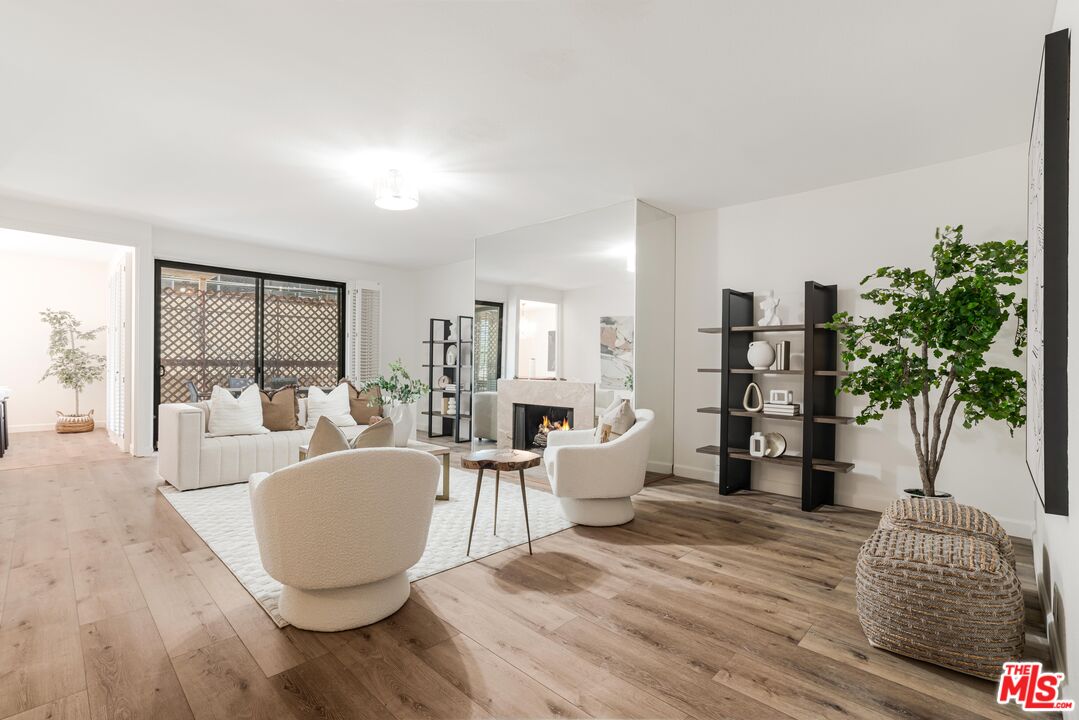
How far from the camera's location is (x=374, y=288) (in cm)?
805

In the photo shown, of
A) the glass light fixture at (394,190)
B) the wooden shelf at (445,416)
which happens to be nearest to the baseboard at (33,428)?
the wooden shelf at (445,416)

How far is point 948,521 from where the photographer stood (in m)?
2.36

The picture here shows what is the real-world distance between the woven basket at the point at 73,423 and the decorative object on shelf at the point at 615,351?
24.7 ft

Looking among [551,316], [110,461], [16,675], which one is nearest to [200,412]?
[110,461]

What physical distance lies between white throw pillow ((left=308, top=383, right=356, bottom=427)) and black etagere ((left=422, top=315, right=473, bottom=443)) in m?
1.72

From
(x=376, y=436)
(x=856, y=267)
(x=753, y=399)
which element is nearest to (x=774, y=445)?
(x=753, y=399)

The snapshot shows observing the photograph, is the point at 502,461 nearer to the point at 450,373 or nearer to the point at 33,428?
the point at 450,373

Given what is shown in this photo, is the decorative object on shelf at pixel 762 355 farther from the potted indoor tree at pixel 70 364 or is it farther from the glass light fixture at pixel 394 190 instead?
the potted indoor tree at pixel 70 364

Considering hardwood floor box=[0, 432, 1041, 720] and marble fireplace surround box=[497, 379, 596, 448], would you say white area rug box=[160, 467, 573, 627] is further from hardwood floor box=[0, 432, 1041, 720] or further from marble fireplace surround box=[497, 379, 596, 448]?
marble fireplace surround box=[497, 379, 596, 448]

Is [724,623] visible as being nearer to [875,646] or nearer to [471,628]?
[875,646]

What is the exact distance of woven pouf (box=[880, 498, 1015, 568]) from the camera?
2252mm

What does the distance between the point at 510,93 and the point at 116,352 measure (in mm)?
6499

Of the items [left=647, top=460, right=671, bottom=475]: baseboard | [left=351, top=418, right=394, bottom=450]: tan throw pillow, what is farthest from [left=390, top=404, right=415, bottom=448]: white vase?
[left=647, top=460, right=671, bottom=475]: baseboard

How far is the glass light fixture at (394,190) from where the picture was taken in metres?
3.91
